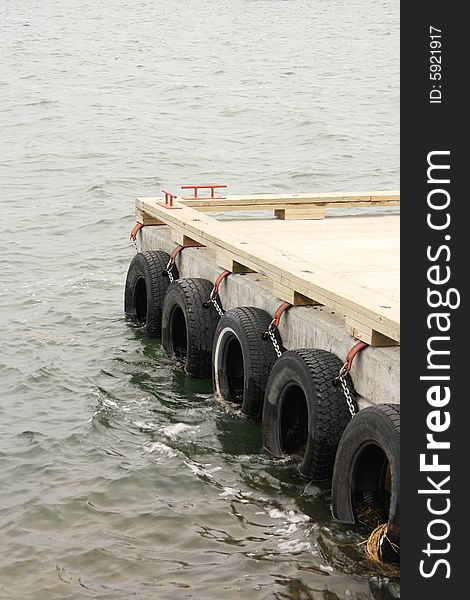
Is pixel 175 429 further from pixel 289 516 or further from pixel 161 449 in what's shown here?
pixel 289 516

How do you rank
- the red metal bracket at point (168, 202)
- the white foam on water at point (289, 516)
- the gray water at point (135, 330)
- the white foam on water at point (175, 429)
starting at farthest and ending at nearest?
the red metal bracket at point (168, 202), the white foam on water at point (175, 429), the white foam on water at point (289, 516), the gray water at point (135, 330)

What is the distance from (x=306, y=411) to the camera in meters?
8.90

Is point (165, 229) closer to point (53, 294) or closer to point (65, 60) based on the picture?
point (53, 294)

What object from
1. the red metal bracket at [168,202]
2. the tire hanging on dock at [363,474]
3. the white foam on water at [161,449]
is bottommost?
the white foam on water at [161,449]

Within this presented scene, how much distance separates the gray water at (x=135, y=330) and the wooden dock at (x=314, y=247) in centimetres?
124

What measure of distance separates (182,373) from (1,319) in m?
3.21

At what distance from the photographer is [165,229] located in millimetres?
12922

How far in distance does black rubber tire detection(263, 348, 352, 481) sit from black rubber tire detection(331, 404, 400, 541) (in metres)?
0.44

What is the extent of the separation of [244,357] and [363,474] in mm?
2160

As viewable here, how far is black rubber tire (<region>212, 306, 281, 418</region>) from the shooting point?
30.6 feet

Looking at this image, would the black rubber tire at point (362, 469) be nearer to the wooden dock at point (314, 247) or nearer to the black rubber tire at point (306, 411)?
the black rubber tire at point (306, 411)

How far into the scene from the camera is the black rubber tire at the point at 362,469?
23.5 feet

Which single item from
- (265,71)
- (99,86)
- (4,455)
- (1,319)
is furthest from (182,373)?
(265,71)

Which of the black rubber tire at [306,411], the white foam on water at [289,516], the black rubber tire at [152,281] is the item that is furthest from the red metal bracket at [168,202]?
the white foam on water at [289,516]
